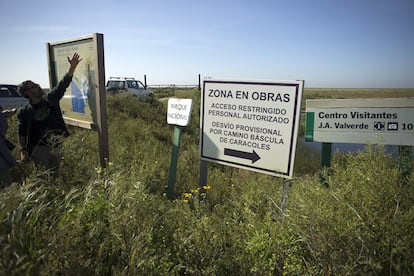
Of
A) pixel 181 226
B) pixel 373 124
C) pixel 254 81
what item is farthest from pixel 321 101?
pixel 181 226

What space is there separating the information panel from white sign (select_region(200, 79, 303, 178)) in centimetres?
162

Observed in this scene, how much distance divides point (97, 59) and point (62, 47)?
1.33 metres

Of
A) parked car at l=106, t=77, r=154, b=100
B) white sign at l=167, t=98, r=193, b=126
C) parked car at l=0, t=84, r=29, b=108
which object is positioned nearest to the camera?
white sign at l=167, t=98, r=193, b=126

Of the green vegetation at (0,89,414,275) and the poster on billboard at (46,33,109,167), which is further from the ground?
the poster on billboard at (46,33,109,167)

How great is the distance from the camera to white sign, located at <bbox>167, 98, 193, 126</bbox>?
3.71 m

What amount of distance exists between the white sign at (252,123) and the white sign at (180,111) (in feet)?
0.73

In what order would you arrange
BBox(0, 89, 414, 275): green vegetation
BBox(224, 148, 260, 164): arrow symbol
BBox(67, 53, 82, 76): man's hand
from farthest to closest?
BBox(67, 53, 82, 76): man's hand
BBox(224, 148, 260, 164): arrow symbol
BBox(0, 89, 414, 275): green vegetation

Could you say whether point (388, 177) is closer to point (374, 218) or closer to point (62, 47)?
point (374, 218)

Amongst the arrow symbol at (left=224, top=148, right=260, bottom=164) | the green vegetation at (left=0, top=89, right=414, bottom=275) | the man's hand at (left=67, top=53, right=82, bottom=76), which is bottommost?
the green vegetation at (left=0, top=89, right=414, bottom=275)

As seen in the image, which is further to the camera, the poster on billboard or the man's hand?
the man's hand

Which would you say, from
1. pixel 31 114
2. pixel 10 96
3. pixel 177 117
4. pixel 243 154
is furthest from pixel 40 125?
pixel 10 96

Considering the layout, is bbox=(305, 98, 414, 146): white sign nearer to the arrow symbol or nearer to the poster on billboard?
the arrow symbol

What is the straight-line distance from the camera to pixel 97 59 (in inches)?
149

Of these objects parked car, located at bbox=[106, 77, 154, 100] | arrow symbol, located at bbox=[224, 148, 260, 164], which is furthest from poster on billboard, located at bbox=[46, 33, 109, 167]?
parked car, located at bbox=[106, 77, 154, 100]
